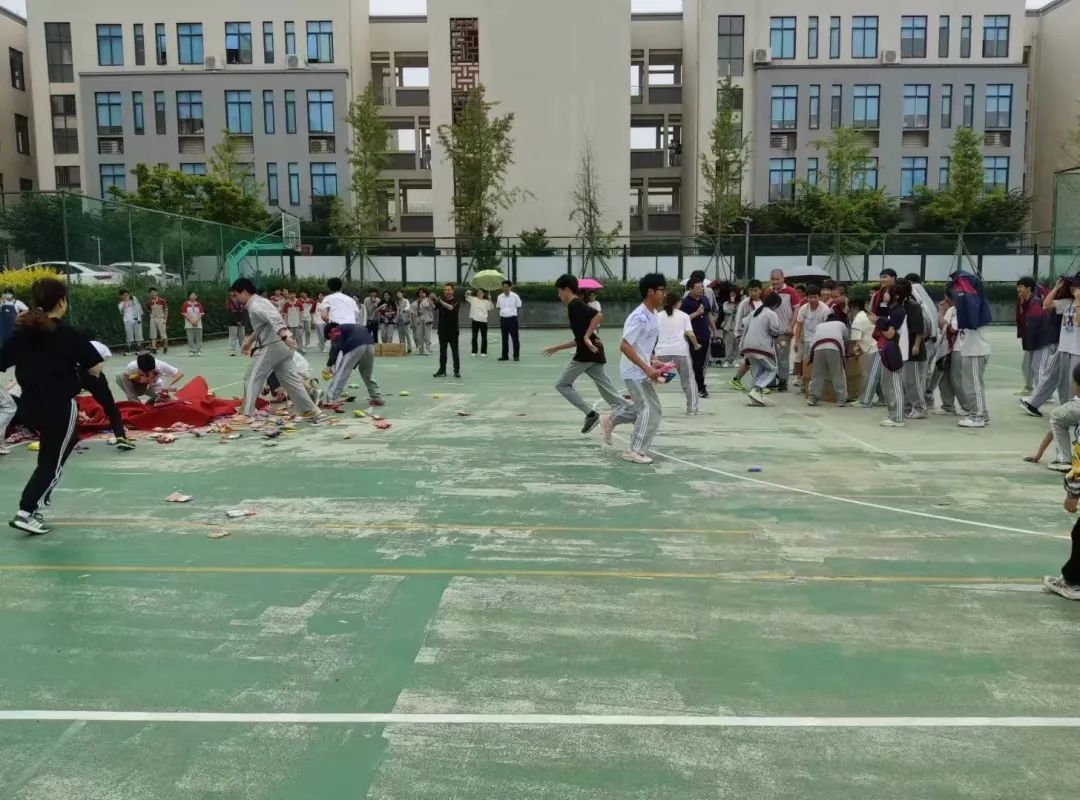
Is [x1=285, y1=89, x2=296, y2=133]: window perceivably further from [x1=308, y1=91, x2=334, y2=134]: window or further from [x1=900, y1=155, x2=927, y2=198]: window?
[x1=900, y1=155, x2=927, y2=198]: window

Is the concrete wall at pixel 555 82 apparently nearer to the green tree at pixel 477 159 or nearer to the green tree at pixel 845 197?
the green tree at pixel 477 159

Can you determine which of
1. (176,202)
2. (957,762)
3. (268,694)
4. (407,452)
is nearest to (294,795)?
(268,694)

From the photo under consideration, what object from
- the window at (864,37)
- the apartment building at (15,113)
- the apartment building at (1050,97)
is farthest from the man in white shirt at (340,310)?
the apartment building at (1050,97)

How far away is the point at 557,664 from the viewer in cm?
429

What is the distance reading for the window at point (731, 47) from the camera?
166ft

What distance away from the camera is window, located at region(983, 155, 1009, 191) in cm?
5244

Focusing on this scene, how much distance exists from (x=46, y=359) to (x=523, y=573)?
386 centimetres

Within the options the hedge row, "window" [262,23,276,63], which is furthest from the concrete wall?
the hedge row

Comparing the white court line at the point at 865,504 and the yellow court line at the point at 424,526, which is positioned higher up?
the yellow court line at the point at 424,526

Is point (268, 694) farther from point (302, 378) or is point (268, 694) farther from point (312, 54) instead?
point (312, 54)

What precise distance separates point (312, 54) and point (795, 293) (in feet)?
144

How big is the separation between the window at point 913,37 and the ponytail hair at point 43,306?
5436cm

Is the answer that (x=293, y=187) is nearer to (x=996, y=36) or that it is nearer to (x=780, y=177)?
(x=780, y=177)

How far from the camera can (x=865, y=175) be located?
50.6 metres
